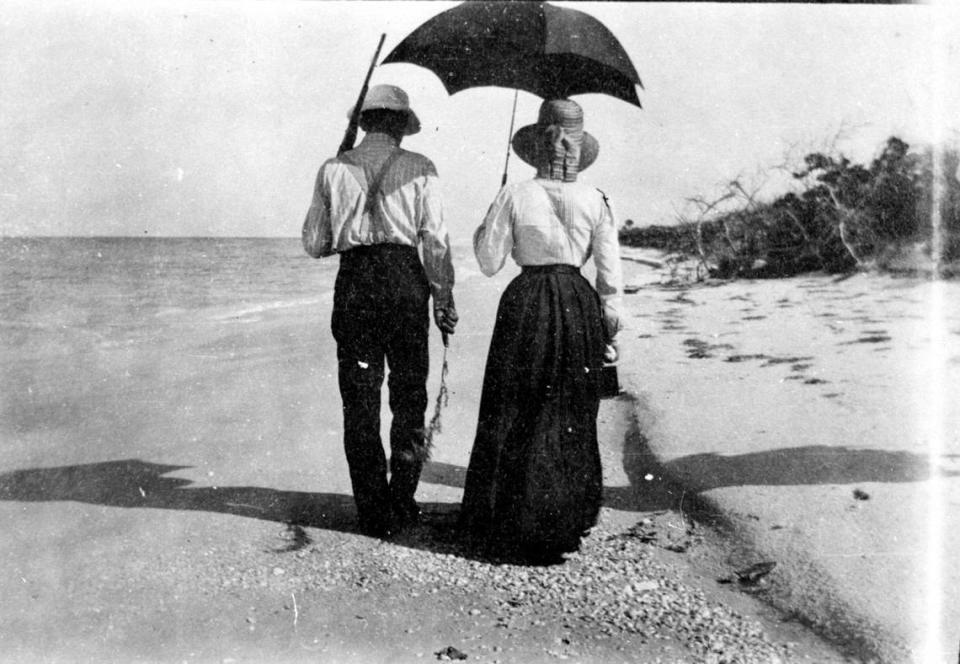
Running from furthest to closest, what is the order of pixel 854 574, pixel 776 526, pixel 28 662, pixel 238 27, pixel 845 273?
pixel 845 273, pixel 238 27, pixel 776 526, pixel 854 574, pixel 28 662

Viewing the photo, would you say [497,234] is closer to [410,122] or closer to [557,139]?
[557,139]

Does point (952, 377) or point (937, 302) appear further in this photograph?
point (937, 302)

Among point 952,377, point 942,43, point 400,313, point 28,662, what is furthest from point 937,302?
point 28,662

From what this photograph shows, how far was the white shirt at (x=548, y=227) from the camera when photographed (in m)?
3.61

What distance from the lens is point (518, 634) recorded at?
3.07 meters

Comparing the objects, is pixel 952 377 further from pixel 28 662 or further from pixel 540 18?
pixel 28 662

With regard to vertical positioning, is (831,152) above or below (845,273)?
above

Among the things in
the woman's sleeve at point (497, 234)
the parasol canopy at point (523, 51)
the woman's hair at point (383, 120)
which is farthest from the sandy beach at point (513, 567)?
the parasol canopy at point (523, 51)

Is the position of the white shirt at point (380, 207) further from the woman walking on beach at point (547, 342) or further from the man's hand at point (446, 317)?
the woman walking on beach at point (547, 342)

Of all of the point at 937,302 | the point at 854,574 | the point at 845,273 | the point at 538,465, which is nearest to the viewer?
the point at 854,574

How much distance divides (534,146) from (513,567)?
6.17 ft

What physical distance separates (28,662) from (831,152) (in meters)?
9.23

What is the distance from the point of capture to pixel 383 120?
3.83 metres

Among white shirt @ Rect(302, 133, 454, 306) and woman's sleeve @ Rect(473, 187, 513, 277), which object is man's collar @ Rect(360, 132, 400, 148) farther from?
woman's sleeve @ Rect(473, 187, 513, 277)
